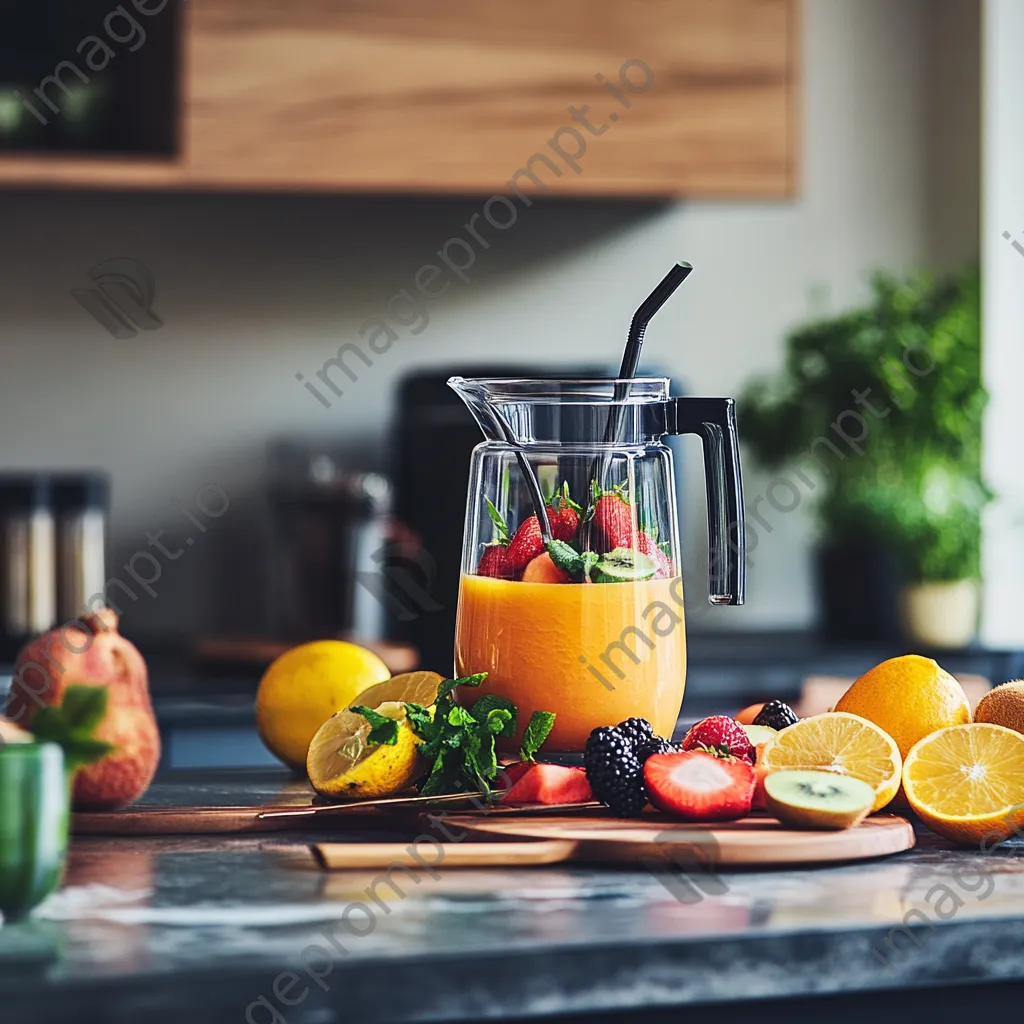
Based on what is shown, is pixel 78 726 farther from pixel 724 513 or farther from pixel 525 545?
pixel 724 513

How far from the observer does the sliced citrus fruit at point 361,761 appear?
945mm

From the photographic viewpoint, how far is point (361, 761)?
95cm

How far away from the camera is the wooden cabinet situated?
2.23m

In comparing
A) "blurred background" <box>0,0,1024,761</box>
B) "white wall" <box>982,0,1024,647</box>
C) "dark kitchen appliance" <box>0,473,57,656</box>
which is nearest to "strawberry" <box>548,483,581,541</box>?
"blurred background" <box>0,0,1024,761</box>

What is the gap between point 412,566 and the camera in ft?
7.73

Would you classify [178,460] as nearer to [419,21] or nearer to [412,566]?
[412,566]

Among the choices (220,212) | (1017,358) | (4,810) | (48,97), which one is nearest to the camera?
(4,810)

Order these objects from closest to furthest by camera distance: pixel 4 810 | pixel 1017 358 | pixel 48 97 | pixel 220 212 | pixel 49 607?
pixel 4 810
pixel 49 607
pixel 48 97
pixel 220 212
pixel 1017 358

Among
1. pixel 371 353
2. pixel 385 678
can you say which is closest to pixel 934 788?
pixel 385 678

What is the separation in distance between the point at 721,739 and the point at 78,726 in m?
0.42

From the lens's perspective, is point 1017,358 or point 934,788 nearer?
point 934,788

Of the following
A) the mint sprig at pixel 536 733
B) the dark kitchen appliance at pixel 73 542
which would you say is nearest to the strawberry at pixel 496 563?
the mint sprig at pixel 536 733

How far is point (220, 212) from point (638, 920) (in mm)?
2134

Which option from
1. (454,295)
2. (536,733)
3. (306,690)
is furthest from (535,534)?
(454,295)
